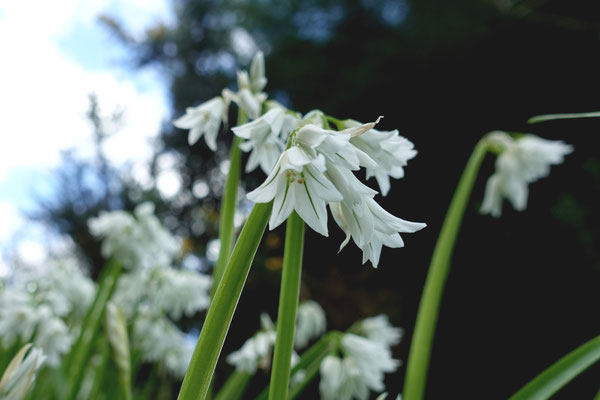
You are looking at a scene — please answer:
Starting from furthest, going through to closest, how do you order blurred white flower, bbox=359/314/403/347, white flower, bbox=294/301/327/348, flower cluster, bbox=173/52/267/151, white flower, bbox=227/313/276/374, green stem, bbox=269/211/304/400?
white flower, bbox=294/301/327/348 → blurred white flower, bbox=359/314/403/347 → white flower, bbox=227/313/276/374 → flower cluster, bbox=173/52/267/151 → green stem, bbox=269/211/304/400

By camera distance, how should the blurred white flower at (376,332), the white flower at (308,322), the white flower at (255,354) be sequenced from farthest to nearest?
the white flower at (308,322) → the blurred white flower at (376,332) → the white flower at (255,354)

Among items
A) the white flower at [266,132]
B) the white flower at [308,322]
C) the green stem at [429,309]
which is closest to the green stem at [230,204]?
the white flower at [266,132]

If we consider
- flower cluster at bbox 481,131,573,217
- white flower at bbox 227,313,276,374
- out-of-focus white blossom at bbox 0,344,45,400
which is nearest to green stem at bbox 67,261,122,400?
white flower at bbox 227,313,276,374

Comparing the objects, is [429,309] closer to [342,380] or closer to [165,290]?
[342,380]

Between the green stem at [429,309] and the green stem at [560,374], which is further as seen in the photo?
the green stem at [429,309]

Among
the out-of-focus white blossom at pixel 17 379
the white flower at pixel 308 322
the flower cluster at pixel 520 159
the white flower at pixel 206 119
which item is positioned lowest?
the out-of-focus white blossom at pixel 17 379

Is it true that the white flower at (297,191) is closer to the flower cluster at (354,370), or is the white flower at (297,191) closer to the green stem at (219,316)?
the green stem at (219,316)

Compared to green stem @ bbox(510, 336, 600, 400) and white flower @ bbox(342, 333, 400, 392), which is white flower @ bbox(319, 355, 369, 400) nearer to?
white flower @ bbox(342, 333, 400, 392)
